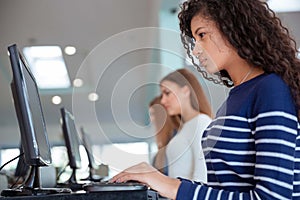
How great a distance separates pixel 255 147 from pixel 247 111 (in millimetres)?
75

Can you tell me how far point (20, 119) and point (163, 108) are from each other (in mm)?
1671

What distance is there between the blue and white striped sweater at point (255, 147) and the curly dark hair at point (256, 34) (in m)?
0.04

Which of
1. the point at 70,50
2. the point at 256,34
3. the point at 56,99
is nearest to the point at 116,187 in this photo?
the point at 256,34

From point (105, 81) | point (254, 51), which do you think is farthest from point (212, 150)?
point (105, 81)

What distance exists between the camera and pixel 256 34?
111 centimetres

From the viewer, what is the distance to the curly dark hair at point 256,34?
1089 mm

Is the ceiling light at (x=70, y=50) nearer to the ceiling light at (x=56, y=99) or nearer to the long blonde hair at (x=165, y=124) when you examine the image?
the ceiling light at (x=56, y=99)

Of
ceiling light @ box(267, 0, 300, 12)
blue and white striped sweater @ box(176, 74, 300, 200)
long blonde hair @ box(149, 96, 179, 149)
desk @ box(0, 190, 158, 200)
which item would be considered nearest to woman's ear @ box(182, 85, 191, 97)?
long blonde hair @ box(149, 96, 179, 149)

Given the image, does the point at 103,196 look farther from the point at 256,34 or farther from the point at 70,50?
the point at 70,50

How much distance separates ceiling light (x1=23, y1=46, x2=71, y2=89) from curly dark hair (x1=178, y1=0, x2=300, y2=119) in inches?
225

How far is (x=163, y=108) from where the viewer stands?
2.65 meters

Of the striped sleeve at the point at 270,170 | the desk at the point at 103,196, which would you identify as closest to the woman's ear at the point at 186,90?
the striped sleeve at the point at 270,170

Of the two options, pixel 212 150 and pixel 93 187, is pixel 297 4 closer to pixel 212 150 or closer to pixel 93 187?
pixel 212 150

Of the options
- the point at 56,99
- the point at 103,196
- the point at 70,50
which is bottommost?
the point at 56,99
